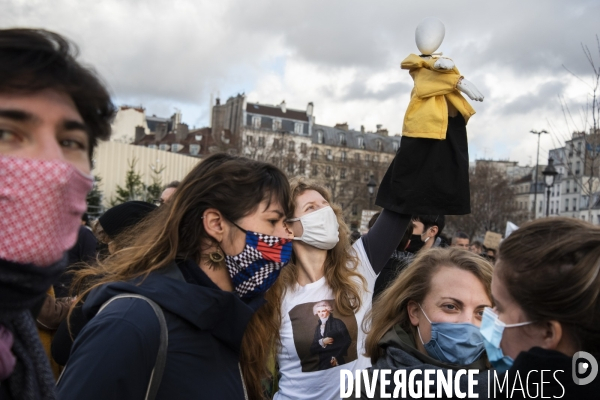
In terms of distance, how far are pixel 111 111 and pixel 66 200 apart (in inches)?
16.6

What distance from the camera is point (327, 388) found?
363cm

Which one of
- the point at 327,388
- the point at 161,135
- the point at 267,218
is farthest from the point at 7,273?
the point at 161,135

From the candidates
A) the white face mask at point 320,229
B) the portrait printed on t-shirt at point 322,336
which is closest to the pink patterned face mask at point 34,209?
the portrait printed on t-shirt at point 322,336

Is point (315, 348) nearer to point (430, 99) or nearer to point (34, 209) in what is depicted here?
point (430, 99)

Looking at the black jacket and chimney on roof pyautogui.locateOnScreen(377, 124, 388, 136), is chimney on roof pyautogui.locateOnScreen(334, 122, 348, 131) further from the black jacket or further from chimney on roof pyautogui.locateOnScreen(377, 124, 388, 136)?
the black jacket

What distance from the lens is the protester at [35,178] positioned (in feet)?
4.21

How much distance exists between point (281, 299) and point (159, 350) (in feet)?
5.74

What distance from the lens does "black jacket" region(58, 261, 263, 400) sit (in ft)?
6.39

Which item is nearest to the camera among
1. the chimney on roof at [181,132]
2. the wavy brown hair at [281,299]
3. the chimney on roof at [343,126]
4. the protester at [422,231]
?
the wavy brown hair at [281,299]

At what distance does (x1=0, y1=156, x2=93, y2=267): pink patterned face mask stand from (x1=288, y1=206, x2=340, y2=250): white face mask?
2721 millimetres

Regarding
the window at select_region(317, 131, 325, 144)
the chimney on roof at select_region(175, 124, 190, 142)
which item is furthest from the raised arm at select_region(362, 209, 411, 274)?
the window at select_region(317, 131, 325, 144)

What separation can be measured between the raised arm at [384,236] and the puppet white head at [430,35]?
104 centimetres

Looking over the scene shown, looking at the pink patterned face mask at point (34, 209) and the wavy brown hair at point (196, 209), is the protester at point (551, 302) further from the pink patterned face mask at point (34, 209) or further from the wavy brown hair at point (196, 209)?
the pink patterned face mask at point (34, 209)

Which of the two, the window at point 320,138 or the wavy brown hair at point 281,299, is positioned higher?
the window at point 320,138
